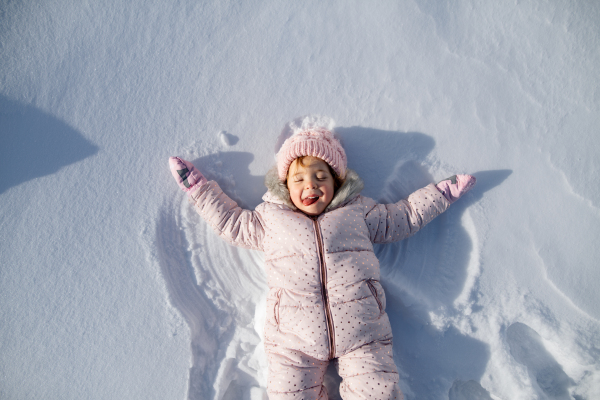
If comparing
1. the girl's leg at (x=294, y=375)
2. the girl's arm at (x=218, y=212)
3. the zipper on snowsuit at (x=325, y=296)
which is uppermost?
the girl's arm at (x=218, y=212)

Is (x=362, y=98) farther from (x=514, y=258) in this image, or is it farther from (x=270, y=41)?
(x=514, y=258)

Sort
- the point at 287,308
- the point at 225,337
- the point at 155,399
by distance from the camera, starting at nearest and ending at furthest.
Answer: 1. the point at 287,308
2. the point at 155,399
3. the point at 225,337

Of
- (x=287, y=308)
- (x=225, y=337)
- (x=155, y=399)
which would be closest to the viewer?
(x=287, y=308)

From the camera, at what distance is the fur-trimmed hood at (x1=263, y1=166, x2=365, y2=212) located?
1.75 m

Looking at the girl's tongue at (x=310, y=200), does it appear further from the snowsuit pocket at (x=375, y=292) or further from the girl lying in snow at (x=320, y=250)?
the snowsuit pocket at (x=375, y=292)

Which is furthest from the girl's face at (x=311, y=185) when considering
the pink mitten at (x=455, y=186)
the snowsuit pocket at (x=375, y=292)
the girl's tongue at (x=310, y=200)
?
the pink mitten at (x=455, y=186)

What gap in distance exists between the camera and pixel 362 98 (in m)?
1.96

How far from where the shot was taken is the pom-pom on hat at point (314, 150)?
1700 millimetres

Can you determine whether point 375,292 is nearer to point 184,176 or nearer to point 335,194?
point 335,194

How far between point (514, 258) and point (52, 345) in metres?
2.63

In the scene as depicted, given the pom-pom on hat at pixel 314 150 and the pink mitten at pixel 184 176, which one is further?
the pink mitten at pixel 184 176

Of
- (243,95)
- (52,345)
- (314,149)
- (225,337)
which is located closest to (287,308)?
(225,337)

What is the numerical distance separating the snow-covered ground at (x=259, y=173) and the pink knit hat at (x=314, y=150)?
0.20 m

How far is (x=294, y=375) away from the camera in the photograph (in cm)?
157
